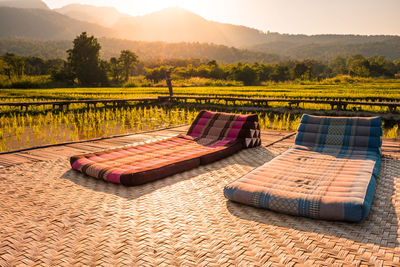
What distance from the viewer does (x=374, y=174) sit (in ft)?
10.5

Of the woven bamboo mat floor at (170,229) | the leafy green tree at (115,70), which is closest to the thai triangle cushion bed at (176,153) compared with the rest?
the woven bamboo mat floor at (170,229)

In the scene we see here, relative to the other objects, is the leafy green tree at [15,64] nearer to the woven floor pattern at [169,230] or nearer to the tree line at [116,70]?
the tree line at [116,70]

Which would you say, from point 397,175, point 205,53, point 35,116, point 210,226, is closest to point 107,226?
point 210,226

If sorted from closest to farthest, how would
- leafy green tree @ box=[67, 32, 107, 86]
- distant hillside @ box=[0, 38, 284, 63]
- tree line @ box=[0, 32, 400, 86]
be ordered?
leafy green tree @ box=[67, 32, 107, 86] → tree line @ box=[0, 32, 400, 86] → distant hillside @ box=[0, 38, 284, 63]

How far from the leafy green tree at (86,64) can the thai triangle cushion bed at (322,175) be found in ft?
125

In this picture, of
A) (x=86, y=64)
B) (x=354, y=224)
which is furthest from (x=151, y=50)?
(x=354, y=224)

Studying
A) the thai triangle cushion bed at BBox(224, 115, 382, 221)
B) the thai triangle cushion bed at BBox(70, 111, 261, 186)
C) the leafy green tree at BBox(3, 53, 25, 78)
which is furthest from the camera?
the leafy green tree at BBox(3, 53, 25, 78)

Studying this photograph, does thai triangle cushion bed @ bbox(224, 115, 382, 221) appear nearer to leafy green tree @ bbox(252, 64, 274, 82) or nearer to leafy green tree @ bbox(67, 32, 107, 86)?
leafy green tree @ bbox(67, 32, 107, 86)

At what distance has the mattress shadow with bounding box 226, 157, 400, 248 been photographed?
2199 mm

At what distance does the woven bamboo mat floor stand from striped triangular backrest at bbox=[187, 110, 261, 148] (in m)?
1.64

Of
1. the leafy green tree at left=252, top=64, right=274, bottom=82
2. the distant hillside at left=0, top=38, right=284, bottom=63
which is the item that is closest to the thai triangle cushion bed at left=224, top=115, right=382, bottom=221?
the leafy green tree at left=252, top=64, right=274, bottom=82

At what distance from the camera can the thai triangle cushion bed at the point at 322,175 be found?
250cm

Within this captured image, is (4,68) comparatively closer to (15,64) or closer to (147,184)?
(15,64)

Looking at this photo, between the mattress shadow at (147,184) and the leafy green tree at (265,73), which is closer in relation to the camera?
the mattress shadow at (147,184)
